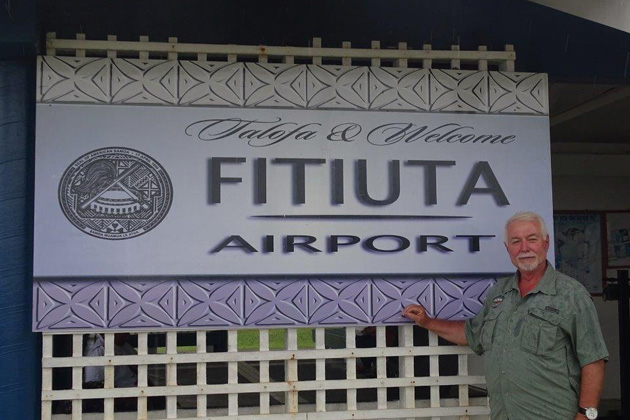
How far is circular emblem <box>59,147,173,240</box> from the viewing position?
352 centimetres

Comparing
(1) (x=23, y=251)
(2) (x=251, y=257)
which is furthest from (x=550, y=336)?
(1) (x=23, y=251)

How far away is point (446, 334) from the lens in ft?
12.0

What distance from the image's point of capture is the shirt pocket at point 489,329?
3422 mm

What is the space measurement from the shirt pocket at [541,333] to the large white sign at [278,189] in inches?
23.2

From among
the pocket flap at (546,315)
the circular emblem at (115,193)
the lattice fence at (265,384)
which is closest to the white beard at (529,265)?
the pocket flap at (546,315)

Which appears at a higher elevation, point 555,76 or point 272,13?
point 272,13

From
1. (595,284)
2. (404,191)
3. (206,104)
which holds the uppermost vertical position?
(206,104)

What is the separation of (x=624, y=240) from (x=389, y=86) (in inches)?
203

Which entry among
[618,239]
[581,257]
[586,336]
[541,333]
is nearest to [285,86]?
[541,333]

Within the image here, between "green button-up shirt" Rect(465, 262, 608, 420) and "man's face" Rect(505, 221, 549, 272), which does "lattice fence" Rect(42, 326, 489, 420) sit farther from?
"man's face" Rect(505, 221, 549, 272)

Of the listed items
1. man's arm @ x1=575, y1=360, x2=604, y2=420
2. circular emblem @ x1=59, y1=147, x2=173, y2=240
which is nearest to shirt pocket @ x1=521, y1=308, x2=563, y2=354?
man's arm @ x1=575, y1=360, x2=604, y2=420

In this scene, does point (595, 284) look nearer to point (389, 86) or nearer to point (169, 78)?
point (389, 86)

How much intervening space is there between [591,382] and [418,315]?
849 mm

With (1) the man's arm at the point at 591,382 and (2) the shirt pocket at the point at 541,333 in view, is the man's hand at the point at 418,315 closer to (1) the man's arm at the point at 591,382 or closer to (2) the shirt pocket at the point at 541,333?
(2) the shirt pocket at the point at 541,333
